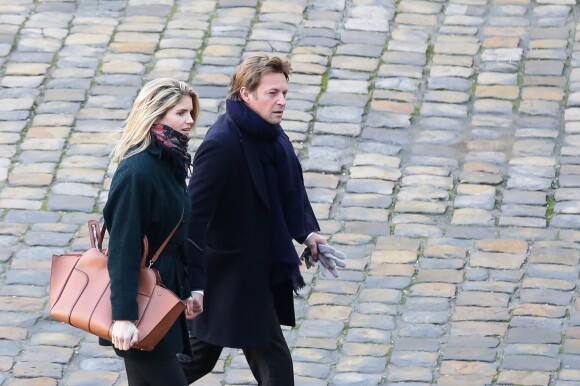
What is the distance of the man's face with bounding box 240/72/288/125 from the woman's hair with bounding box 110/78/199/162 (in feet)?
1.40

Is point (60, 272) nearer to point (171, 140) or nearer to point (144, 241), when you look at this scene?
point (144, 241)

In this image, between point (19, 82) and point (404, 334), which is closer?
point (404, 334)

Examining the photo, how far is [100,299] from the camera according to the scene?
5059 millimetres

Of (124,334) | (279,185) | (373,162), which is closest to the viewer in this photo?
(124,334)

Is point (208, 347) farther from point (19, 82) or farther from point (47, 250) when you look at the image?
point (19, 82)

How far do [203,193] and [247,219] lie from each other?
229mm

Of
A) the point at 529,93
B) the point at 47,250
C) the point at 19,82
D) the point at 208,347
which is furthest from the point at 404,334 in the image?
the point at 19,82

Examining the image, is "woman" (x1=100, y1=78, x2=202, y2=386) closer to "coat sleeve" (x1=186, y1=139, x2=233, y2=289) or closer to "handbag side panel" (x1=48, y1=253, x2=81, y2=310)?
"coat sleeve" (x1=186, y1=139, x2=233, y2=289)

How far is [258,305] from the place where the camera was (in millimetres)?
5617

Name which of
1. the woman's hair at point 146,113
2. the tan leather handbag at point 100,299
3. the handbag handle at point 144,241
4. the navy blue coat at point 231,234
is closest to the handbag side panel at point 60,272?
the tan leather handbag at point 100,299

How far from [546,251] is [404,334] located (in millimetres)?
1154

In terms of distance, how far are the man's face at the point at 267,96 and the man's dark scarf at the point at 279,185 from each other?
1.1 inches

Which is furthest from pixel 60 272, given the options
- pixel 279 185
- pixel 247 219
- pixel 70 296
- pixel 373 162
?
pixel 373 162

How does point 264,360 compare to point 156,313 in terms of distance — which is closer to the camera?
point 156,313
